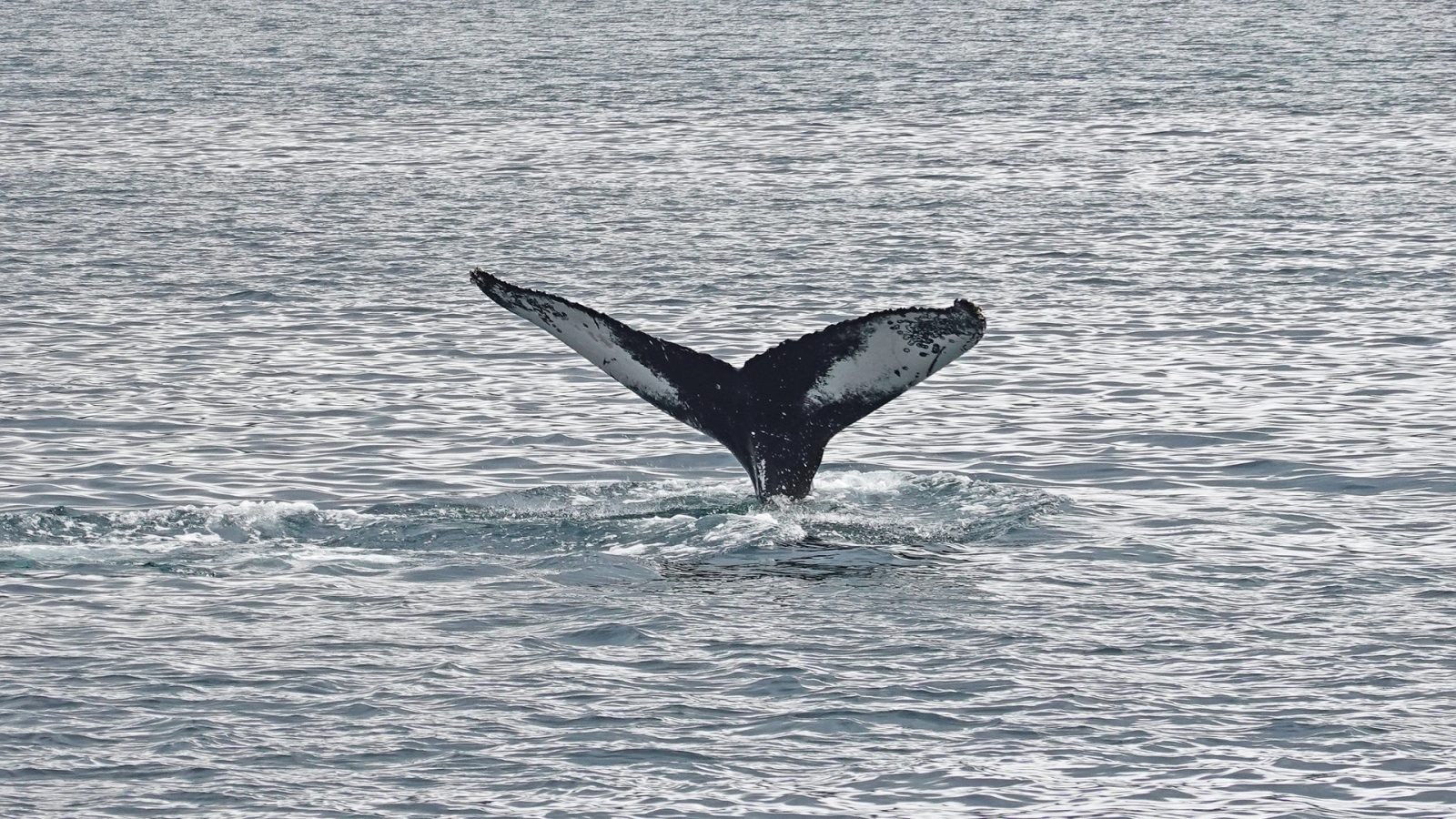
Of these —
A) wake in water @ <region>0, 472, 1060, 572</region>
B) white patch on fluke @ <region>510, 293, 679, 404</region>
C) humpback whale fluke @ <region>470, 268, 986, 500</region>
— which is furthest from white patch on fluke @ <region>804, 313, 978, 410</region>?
wake in water @ <region>0, 472, 1060, 572</region>

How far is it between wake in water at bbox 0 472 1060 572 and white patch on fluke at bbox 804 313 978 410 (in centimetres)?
101

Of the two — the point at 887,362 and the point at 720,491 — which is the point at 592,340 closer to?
the point at 887,362

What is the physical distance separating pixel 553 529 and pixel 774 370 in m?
1.93

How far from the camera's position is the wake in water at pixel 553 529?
43.8 ft

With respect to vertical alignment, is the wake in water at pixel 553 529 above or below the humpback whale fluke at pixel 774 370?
below

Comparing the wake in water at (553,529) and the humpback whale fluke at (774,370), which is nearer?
the humpback whale fluke at (774,370)

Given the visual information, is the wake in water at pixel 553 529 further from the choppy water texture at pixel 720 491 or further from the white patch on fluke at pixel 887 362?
the white patch on fluke at pixel 887 362

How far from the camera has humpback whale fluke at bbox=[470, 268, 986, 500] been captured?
12328 mm

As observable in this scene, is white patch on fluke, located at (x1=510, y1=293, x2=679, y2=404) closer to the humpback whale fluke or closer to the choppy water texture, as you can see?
the humpback whale fluke

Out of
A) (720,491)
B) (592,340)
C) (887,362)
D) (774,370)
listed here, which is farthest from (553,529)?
(887,362)

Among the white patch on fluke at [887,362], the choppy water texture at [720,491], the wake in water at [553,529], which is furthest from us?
the wake in water at [553,529]

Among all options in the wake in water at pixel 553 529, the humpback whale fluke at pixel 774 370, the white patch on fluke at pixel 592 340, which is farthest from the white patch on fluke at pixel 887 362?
the wake in water at pixel 553 529

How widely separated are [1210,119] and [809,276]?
59.4 feet

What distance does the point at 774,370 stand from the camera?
1302 centimetres
